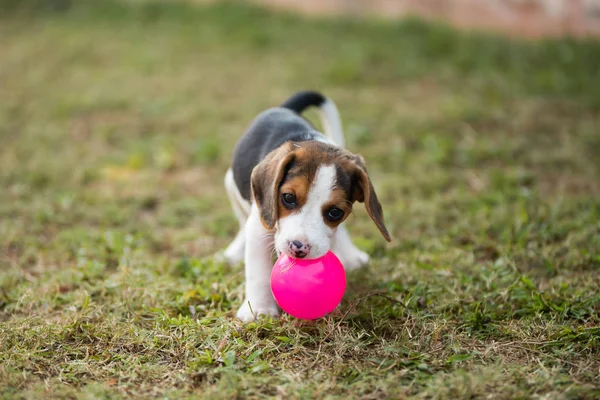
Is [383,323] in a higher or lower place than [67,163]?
higher

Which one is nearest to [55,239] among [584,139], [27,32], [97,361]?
[97,361]

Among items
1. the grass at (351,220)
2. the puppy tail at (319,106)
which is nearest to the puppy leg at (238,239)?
the grass at (351,220)

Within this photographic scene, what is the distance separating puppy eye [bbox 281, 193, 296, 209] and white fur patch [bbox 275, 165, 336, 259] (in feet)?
0.18

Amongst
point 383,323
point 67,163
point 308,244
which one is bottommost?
point 67,163

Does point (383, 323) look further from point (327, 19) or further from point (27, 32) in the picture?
point (27, 32)

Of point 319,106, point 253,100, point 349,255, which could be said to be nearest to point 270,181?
point 349,255

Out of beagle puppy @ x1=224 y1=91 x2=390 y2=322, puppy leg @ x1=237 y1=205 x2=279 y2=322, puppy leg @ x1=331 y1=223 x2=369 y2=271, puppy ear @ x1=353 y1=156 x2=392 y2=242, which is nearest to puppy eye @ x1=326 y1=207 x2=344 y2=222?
beagle puppy @ x1=224 y1=91 x2=390 y2=322

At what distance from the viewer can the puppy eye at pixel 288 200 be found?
3877mm

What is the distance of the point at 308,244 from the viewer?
3758 millimetres

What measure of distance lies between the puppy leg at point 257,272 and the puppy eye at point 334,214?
504 millimetres

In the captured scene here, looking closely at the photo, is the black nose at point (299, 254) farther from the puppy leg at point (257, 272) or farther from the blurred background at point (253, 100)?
the blurred background at point (253, 100)

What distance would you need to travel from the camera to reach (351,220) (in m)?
6.07

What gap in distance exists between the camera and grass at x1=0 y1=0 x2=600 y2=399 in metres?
3.78

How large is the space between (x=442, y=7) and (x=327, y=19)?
6.87 feet
